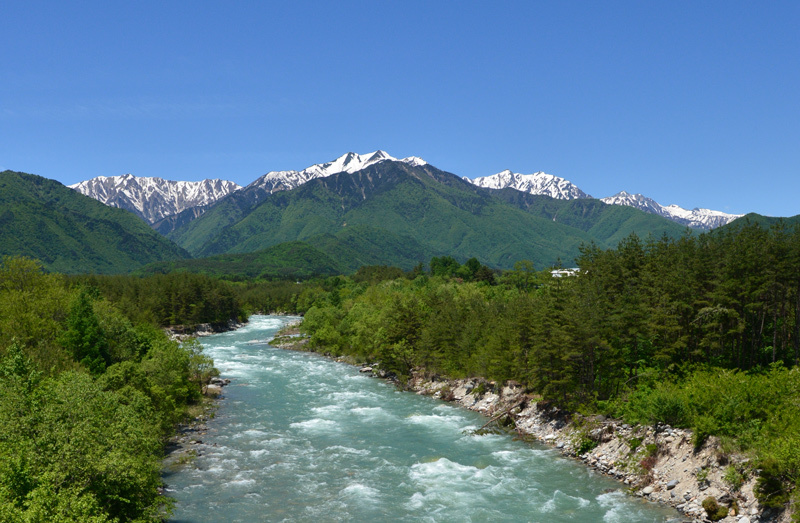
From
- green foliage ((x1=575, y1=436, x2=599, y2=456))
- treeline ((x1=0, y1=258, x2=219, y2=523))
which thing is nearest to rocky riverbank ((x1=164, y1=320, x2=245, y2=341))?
treeline ((x1=0, y1=258, x2=219, y2=523))

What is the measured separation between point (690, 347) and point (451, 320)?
33.0m

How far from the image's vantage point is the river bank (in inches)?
1148

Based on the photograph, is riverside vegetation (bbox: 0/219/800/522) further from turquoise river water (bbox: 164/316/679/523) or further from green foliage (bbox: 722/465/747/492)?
turquoise river water (bbox: 164/316/679/523)

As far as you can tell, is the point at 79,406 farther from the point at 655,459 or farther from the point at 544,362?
the point at 544,362

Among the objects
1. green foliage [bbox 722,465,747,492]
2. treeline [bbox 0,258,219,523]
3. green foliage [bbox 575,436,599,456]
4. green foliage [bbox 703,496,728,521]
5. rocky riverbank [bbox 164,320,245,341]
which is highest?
treeline [bbox 0,258,219,523]

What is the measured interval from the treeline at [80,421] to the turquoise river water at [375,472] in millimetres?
4805

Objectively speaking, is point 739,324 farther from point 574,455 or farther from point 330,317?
point 330,317

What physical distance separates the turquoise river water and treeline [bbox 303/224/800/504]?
739cm

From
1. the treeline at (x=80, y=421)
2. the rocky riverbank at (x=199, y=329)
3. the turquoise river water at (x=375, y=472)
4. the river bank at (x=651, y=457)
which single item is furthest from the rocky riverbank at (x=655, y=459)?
the rocky riverbank at (x=199, y=329)

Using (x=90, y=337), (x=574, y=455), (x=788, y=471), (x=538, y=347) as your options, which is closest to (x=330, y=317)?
(x=90, y=337)

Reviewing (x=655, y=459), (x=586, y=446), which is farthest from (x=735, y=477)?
(x=586, y=446)

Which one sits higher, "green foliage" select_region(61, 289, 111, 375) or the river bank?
"green foliage" select_region(61, 289, 111, 375)

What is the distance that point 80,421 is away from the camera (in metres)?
24.2

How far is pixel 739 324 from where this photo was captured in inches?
1628
